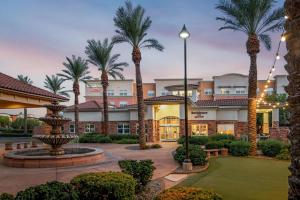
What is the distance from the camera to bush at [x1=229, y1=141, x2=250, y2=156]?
74.2 feet

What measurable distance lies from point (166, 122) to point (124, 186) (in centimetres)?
Answer: 3041

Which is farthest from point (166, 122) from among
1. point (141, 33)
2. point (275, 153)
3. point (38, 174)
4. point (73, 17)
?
point (38, 174)

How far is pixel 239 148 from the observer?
22828 mm

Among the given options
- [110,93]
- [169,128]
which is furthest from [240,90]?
[110,93]

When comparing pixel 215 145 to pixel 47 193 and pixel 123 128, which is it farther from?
pixel 123 128

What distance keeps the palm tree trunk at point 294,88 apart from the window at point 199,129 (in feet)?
112

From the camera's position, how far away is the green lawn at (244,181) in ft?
34.5

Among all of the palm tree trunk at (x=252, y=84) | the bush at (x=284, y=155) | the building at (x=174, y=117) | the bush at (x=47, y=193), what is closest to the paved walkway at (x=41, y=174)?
the bush at (x=47, y=193)

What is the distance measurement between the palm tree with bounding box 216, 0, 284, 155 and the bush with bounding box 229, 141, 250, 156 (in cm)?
45

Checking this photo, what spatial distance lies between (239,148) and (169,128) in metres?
16.0

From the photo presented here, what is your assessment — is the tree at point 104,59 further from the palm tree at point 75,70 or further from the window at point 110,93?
the window at point 110,93

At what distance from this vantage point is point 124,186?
25.7 feet

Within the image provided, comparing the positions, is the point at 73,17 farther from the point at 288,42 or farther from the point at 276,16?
the point at 288,42

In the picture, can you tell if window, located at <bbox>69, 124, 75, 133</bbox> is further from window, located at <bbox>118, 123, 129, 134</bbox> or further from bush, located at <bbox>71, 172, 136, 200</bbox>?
bush, located at <bbox>71, 172, 136, 200</bbox>
